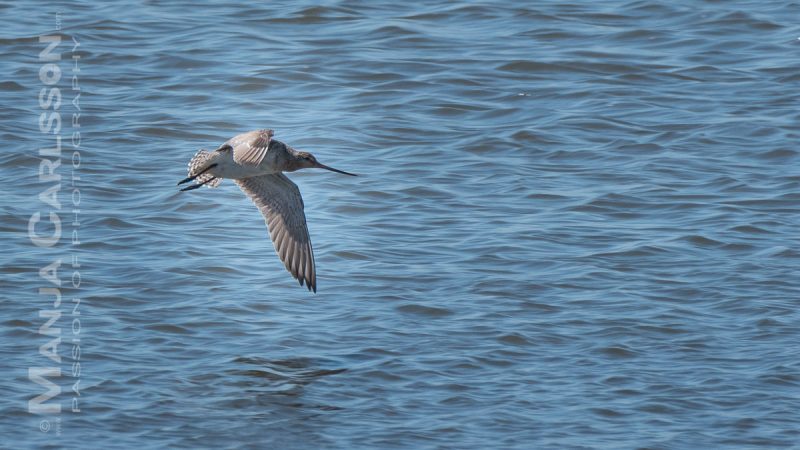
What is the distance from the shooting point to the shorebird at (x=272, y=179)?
26.7 ft

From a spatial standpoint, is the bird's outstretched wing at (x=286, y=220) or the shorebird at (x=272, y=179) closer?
the shorebird at (x=272, y=179)

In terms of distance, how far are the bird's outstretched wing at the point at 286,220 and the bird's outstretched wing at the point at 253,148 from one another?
674mm

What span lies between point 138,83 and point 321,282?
377 cm

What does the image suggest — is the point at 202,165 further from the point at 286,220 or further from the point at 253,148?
the point at 286,220

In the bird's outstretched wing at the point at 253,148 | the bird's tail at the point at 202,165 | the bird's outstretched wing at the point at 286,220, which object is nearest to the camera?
the bird's outstretched wing at the point at 253,148

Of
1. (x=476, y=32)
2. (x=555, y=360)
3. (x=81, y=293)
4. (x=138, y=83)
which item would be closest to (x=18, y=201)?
(x=81, y=293)

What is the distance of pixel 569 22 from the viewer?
13367 mm

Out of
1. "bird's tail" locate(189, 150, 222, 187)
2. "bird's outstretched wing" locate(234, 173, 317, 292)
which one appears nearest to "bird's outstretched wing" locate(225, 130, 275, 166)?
"bird's tail" locate(189, 150, 222, 187)

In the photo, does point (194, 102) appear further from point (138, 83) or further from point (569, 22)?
point (569, 22)

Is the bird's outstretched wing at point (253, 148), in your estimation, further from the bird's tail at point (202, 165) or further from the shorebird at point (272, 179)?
the bird's tail at point (202, 165)

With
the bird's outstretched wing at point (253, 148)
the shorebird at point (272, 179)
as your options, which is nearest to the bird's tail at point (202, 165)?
the shorebird at point (272, 179)

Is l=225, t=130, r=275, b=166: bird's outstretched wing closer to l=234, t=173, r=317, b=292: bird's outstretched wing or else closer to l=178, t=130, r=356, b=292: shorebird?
l=178, t=130, r=356, b=292: shorebird

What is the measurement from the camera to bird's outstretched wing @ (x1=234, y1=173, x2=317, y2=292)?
8.50 m

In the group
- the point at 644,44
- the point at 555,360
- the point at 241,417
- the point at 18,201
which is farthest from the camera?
the point at 644,44
